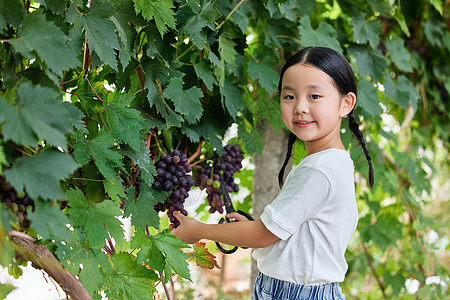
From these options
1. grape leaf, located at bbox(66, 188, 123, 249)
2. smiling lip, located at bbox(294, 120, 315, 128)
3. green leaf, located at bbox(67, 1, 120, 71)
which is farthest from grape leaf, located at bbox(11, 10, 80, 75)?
smiling lip, located at bbox(294, 120, 315, 128)

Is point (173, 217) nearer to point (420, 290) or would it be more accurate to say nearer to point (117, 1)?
point (117, 1)

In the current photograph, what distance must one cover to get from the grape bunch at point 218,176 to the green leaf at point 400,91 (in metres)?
0.62

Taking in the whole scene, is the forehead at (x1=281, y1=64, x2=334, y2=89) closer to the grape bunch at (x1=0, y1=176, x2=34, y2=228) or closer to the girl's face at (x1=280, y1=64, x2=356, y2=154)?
the girl's face at (x1=280, y1=64, x2=356, y2=154)

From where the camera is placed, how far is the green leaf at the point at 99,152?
77 cm

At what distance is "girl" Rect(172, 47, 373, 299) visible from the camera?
83 centimetres

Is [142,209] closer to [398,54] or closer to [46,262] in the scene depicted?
[46,262]

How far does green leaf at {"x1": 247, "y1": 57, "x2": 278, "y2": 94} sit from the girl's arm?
1.20 ft

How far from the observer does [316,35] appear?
121cm

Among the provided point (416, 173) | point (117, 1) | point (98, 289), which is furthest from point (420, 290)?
point (117, 1)

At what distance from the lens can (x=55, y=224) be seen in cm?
60

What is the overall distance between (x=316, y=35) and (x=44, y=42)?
764 millimetres

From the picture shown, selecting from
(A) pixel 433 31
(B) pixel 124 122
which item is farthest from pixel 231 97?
(A) pixel 433 31

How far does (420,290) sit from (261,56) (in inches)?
41.3

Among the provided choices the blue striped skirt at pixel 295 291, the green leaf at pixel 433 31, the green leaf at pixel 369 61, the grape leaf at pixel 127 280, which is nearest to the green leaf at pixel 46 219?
the grape leaf at pixel 127 280
